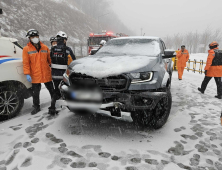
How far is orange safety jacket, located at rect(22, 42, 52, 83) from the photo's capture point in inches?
138

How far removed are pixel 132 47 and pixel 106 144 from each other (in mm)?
2118

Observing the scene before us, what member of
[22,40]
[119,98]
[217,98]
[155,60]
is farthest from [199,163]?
[22,40]

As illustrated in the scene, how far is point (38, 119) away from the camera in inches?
144

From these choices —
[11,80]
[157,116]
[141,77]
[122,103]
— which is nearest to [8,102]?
[11,80]

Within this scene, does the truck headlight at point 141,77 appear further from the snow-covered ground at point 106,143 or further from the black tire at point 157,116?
the snow-covered ground at point 106,143

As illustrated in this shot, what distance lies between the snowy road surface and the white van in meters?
0.28

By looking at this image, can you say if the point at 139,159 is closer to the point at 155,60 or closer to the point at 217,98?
the point at 155,60

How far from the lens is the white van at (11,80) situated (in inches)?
134

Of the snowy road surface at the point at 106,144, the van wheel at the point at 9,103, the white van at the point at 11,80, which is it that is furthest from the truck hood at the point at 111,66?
the van wheel at the point at 9,103

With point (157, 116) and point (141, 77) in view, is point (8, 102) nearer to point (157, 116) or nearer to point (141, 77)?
point (141, 77)

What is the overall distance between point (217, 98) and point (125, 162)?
14.2 feet

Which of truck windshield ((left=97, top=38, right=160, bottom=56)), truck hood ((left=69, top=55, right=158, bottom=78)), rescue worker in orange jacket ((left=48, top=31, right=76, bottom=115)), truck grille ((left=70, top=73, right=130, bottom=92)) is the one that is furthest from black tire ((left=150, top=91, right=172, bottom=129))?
rescue worker in orange jacket ((left=48, top=31, right=76, bottom=115))

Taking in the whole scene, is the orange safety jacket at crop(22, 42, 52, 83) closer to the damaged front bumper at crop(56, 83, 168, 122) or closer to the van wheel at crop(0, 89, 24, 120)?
the van wheel at crop(0, 89, 24, 120)

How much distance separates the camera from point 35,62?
3615 mm
